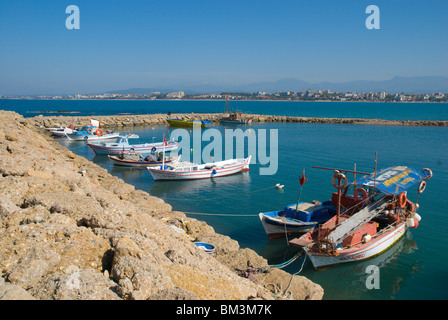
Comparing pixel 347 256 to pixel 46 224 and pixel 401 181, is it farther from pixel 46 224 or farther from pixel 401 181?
pixel 46 224

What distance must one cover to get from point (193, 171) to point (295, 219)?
42.3 ft

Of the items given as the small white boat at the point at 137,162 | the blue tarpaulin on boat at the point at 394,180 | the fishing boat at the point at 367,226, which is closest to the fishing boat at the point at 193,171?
the small white boat at the point at 137,162

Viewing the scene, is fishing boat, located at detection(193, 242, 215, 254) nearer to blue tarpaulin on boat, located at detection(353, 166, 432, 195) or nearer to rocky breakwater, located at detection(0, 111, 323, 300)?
rocky breakwater, located at detection(0, 111, 323, 300)

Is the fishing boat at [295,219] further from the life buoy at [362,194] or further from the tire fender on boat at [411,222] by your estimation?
the tire fender on boat at [411,222]

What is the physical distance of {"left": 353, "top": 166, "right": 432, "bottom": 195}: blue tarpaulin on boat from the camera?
15.4 m

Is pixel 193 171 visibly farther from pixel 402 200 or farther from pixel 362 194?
pixel 402 200

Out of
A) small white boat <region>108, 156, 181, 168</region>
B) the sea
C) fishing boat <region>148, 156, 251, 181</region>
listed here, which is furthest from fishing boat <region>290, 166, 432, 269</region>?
small white boat <region>108, 156, 181, 168</region>

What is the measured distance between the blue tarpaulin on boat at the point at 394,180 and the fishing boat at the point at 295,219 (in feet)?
7.24

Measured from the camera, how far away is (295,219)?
52.8ft

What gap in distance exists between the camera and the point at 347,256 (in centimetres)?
1325

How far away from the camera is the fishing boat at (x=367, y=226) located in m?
13.0

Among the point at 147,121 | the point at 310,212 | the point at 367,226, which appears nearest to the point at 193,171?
the point at 310,212
